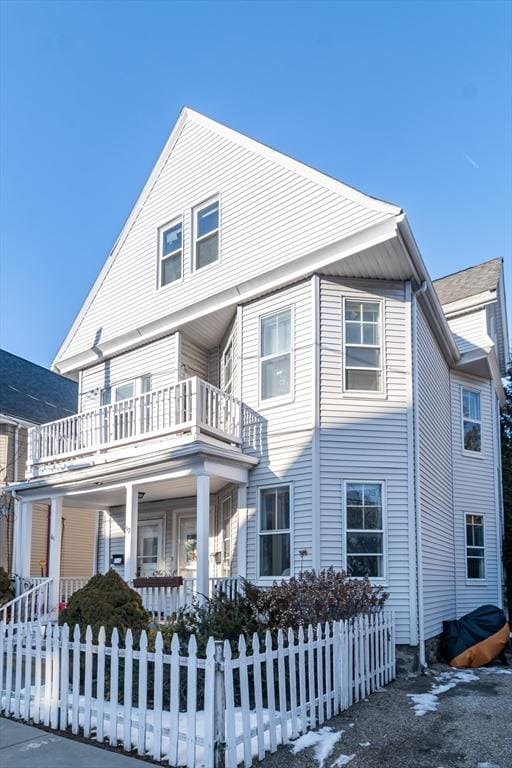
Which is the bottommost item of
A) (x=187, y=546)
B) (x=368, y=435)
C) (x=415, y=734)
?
(x=415, y=734)

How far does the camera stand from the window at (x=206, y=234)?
13.0 metres

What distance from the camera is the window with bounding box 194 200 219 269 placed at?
1302 cm

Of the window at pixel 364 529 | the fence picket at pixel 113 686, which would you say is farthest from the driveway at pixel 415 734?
the window at pixel 364 529

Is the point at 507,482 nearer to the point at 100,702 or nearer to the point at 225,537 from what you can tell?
the point at 225,537

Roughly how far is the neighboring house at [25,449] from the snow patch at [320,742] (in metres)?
11.4

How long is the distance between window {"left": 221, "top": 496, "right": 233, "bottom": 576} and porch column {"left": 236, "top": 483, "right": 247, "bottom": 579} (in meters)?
0.93

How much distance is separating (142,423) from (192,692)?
7450 mm

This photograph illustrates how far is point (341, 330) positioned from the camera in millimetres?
11133

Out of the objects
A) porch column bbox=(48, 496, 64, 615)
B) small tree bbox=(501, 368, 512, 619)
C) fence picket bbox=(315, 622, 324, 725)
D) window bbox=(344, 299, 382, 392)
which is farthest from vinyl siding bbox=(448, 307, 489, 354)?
fence picket bbox=(315, 622, 324, 725)

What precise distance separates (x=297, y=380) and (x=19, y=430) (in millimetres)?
10474

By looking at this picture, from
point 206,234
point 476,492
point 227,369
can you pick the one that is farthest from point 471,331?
point 206,234

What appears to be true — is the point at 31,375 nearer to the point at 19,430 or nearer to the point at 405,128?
the point at 19,430

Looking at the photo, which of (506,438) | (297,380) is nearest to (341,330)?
(297,380)

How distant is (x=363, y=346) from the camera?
36.5 feet
